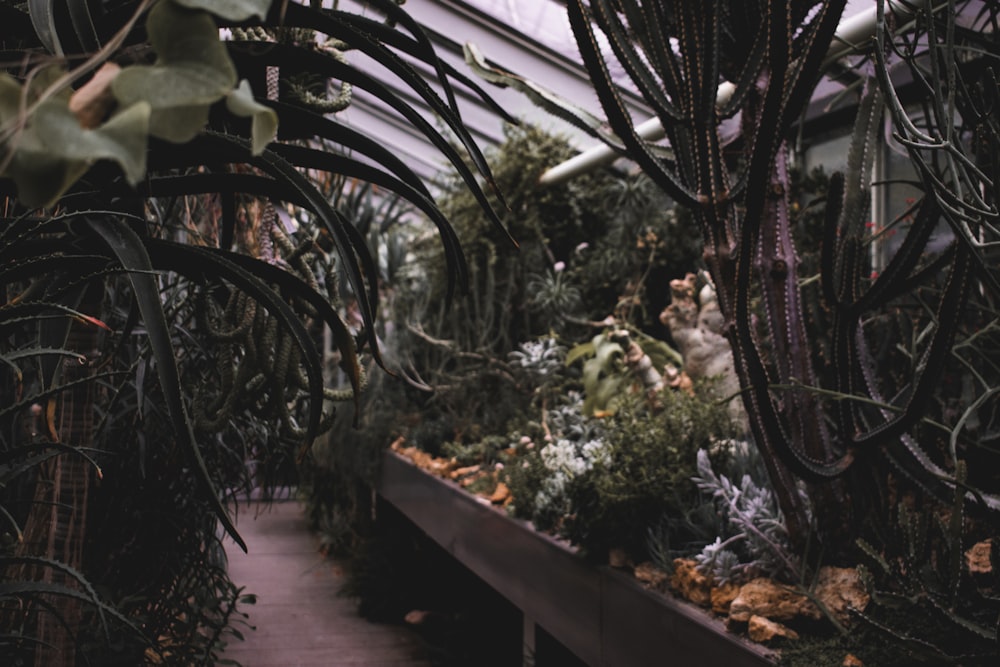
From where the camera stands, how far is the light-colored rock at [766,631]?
1.46m

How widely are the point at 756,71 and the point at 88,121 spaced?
58.8 inches

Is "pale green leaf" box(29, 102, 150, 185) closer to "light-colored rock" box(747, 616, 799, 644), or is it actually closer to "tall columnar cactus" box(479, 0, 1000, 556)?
"tall columnar cactus" box(479, 0, 1000, 556)

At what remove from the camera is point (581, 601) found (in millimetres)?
2172

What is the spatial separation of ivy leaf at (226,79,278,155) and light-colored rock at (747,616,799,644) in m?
1.48

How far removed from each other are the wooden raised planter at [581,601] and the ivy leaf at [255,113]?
4.66 feet

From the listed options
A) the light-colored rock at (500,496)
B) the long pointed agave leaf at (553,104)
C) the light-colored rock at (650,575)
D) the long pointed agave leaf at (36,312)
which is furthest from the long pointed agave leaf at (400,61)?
the light-colored rock at (500,496)

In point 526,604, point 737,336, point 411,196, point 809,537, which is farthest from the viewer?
point 526,604

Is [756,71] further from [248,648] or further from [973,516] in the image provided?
[248,648]

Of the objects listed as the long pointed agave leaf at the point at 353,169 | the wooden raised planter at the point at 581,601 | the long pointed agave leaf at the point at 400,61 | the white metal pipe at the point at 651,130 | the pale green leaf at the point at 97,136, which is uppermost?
the white metal pipe at the point at 651,130

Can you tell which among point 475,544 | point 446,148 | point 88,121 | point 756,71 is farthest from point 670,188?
Result: point 475,544

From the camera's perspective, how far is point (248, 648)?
3.59m

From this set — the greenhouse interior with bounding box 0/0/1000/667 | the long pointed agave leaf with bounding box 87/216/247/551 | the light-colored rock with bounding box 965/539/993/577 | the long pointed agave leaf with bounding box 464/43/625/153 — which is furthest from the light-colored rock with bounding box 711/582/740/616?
the long pointed agave leaf with bounding box 87/216/247/551

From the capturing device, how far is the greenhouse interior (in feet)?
1.83

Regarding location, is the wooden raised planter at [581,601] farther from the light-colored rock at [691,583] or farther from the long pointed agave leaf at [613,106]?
the long pointed agave leaf at [613,106]
